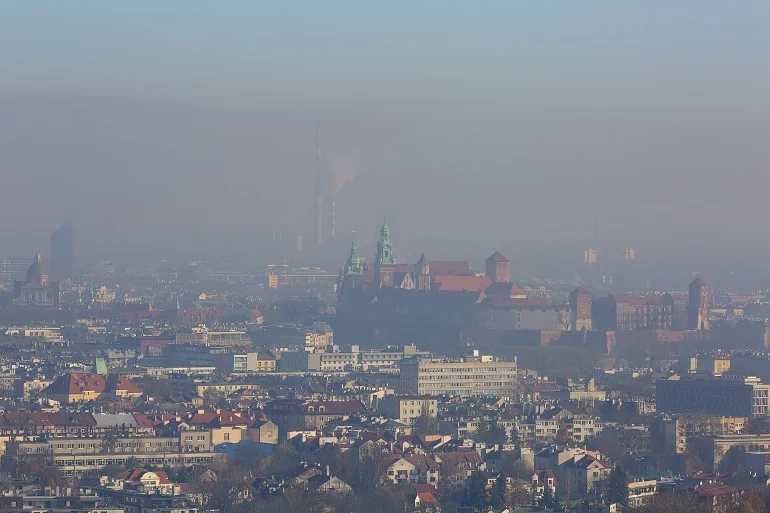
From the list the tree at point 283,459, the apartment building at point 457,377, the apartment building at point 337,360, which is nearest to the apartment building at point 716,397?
the apartment building at point 457,377

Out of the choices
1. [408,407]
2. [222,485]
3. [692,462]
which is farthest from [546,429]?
[222,485]

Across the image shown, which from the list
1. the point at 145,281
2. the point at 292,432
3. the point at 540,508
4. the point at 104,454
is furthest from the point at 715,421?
the point at 145,281

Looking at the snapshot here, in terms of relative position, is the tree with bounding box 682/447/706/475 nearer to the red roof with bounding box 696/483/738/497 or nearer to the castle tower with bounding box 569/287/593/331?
the red roof with bounding box 696/483/738/497

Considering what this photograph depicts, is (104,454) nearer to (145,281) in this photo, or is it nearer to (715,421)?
(715,421)

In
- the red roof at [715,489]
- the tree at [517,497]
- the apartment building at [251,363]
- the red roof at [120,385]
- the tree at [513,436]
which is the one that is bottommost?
the tree at [517,497]

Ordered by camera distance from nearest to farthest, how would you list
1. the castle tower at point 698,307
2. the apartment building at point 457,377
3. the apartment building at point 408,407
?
the apartment building at point 408,407 → the apartment building at point 457,377 → the castle tower at point 698,307

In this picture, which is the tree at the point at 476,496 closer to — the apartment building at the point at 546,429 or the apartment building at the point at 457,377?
the apartment building at the point at 546,429

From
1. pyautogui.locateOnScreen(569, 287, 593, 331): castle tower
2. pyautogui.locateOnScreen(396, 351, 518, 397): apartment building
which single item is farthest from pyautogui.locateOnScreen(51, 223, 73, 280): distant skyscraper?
pyautogui.locateOnScreen(396, 351, 518, 397): apartment building

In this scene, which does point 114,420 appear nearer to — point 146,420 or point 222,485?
point 146,420
